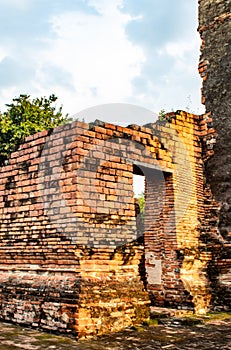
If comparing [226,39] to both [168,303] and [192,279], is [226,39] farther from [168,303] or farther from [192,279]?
[168,303]

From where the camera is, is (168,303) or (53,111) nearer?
(168,303)

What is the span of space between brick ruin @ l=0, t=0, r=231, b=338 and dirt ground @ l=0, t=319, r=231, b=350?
0.21 meters

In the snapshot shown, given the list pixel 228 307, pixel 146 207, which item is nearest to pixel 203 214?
pixel 146 207

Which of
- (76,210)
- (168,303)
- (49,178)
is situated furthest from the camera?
(168,303)

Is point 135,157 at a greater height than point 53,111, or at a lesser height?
lesser

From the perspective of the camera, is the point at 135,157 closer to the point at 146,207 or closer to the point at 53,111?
the point at 146,207

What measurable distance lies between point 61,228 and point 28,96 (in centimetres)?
1464

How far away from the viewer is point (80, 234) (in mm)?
5102

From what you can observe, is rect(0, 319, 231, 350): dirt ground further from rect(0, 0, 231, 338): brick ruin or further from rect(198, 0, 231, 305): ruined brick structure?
rect(198, 0, 231, 305): ruined brick structure

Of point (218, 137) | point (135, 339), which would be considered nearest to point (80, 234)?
point (135, 339)

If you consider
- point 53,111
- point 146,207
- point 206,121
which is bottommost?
point 146,207

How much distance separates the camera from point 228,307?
23.3 ft

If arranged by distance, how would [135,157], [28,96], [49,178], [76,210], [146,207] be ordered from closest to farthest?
1. [76,210]
2. [49,178]
3. [135,157]
4. [146,207]
5. [28,96]

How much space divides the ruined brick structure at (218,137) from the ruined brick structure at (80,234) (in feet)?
2.33
